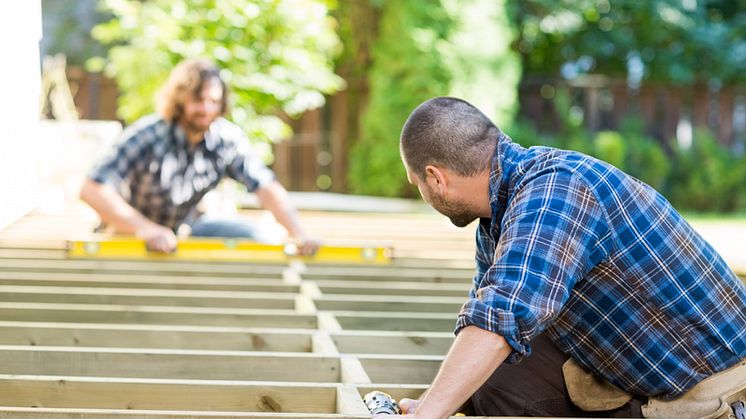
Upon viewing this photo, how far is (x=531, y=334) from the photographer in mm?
2170

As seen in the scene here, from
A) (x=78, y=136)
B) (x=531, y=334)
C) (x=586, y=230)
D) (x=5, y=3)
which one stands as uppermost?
(x=5, y=3)

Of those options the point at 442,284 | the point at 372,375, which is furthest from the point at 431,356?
the point at 442,284

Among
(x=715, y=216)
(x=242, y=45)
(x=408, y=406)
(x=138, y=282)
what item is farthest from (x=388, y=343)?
(x=715, y=216)

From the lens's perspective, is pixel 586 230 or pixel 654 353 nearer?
pixel 586 230

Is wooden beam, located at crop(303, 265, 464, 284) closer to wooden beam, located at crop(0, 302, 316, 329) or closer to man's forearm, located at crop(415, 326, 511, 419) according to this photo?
wooden beam, located at crop(0, 302, 316, 329)

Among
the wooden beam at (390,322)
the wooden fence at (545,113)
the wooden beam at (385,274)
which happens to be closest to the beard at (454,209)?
the wooden beam at (390,322)

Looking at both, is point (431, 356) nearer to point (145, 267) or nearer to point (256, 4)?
point (145, 267)

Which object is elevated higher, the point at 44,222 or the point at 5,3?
the point at 5,3

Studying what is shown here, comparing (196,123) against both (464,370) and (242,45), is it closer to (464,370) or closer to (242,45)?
(464,370)

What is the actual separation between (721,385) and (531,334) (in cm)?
60

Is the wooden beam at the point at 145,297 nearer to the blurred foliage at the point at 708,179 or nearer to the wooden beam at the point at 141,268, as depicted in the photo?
the wooden beam at the point at 141,268

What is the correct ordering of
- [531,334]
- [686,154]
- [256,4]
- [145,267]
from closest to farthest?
[531,334] < [145,267] < [256,4] < [686,154]

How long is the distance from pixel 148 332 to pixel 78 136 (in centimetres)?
589

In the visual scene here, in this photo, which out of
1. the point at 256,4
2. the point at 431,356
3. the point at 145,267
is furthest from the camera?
the point at 256,4
